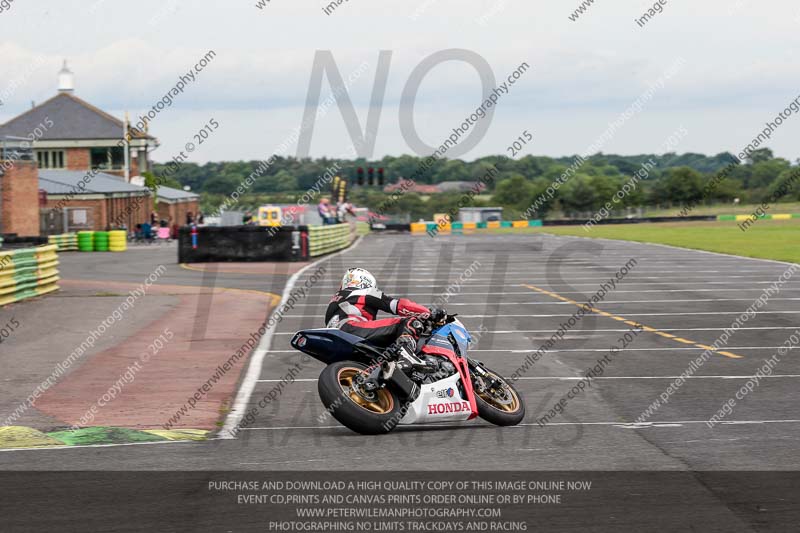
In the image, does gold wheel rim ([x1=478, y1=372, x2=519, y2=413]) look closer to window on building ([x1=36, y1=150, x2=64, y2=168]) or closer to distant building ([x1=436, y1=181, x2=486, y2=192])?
window on building ([x1=36, y1=150, x2=64, y2=168])

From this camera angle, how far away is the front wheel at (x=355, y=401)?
9.25m

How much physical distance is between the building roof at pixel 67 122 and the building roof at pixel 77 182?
1255 centimetres

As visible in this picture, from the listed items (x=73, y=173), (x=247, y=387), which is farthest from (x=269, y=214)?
(x=247, y=387)

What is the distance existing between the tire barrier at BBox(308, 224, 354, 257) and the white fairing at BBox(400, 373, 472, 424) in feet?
106

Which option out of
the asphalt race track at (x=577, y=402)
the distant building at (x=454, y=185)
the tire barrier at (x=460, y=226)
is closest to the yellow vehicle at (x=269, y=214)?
the tire barrier at (x=460, y=226)

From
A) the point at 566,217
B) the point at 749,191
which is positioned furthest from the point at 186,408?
the point at 749,191

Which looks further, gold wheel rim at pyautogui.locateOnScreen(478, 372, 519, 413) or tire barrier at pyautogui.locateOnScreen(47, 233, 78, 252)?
tire barrier at pyautogui.locateOnScreen(47, 233, 78, 252)

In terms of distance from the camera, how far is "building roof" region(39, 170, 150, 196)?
205 ft

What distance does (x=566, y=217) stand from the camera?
365ft

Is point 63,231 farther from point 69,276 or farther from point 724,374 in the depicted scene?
point 724,374

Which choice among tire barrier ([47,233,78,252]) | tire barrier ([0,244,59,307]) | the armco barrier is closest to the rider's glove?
tire barrier ([0,244,59,307])

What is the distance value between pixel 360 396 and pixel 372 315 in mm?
1144

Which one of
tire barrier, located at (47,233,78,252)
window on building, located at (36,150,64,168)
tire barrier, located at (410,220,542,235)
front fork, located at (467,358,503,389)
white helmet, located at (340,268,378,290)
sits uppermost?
window on building, located at (36,150,64,168)
